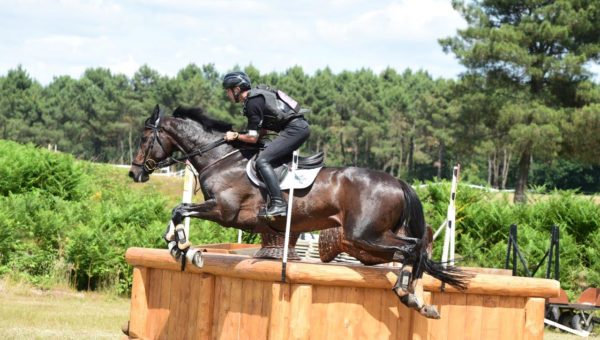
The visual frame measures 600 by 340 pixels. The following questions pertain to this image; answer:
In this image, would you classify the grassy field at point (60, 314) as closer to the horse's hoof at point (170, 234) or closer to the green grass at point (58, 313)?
the green grass at point (58, 313)

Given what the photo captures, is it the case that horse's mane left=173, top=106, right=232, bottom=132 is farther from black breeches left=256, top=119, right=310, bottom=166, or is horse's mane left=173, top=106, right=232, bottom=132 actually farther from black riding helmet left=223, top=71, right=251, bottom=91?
black breeches left=256, top=119, right=310, bottom=166

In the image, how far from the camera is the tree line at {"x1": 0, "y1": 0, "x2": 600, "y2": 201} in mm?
37406

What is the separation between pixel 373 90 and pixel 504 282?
253 feet

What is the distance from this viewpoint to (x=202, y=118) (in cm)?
891

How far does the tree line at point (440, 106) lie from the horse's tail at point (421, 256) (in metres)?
23.8

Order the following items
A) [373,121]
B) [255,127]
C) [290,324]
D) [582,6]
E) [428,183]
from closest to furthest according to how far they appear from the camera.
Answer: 1. [290,324]
2. [255,127]
3. [428,183]
4. [582,6]
5. [373,121]

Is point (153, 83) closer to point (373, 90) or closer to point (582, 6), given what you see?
point (373, 90)

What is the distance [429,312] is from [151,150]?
342 centimetres

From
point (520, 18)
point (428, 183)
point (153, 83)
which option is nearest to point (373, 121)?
point (153, 83)

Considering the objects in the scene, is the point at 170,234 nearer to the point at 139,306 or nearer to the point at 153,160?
the point at 153,160

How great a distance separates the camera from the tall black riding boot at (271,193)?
7.79 m

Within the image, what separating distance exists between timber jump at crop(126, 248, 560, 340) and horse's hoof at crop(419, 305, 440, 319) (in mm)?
276

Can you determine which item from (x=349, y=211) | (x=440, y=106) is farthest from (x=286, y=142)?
(x=440, y=106)

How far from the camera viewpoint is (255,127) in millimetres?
8227
